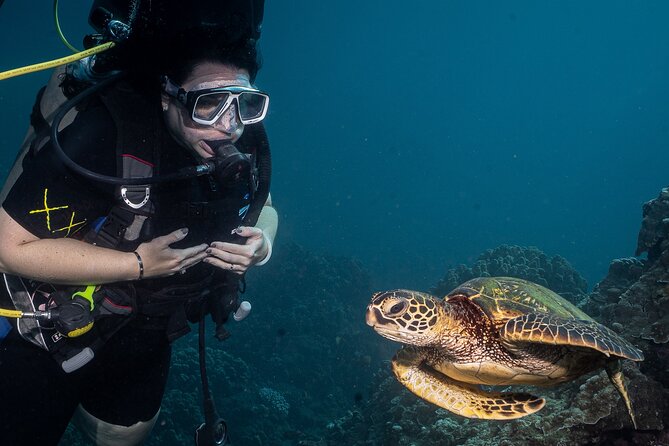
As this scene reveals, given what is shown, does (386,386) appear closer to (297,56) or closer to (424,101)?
(297,56)

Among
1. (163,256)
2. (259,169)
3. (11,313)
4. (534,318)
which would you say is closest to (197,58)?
(259,169)

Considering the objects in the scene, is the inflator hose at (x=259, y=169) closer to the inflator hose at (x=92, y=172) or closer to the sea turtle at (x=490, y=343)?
the inflator hose at (x=92, y=172)

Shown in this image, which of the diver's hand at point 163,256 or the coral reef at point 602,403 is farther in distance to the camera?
the coral reef at point 602,403

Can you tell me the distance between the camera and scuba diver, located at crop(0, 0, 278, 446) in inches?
81.3

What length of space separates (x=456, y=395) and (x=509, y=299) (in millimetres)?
933

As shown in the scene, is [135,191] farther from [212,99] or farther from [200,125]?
[212,99]

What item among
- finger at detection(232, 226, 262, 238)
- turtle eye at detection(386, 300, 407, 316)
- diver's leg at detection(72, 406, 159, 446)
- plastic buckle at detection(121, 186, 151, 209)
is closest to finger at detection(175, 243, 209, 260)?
finger at detection(232, 226, 262, 238)

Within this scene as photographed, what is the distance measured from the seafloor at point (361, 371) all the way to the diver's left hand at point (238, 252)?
3.14m

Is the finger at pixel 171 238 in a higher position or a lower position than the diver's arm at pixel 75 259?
higher

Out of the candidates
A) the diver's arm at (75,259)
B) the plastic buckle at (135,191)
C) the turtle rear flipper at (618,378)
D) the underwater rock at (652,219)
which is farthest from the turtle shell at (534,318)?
the underwater rock at (652,219)

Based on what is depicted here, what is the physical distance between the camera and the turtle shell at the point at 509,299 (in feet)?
9.62

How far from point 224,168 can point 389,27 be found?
14646cm

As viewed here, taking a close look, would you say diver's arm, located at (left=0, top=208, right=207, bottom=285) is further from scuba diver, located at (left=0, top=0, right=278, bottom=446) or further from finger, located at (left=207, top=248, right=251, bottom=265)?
finger, located at (left=207, top=248, right=251, bottom=265)

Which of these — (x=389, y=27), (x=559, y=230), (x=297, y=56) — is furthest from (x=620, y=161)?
(x=297, y=56)
